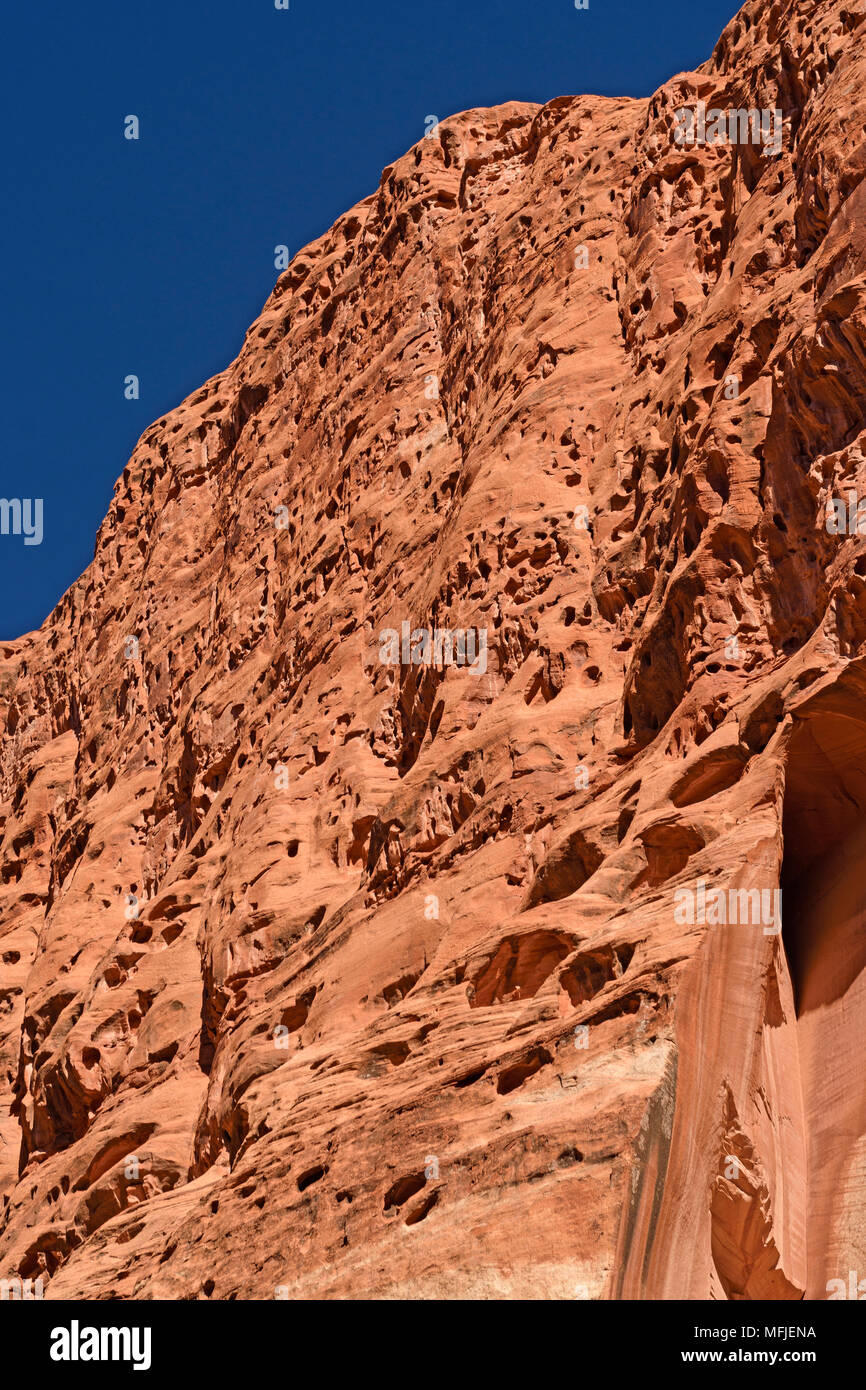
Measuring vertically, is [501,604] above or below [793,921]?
above

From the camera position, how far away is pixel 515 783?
63.6 ft

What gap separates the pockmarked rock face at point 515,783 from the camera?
13.3 meters

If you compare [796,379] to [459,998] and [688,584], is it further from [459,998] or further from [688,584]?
[459,998]

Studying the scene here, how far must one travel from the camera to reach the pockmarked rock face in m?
13.3

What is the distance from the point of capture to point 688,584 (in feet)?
59.4

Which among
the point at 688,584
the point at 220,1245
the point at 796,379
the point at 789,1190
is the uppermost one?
the point at 796,379
